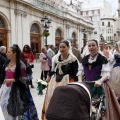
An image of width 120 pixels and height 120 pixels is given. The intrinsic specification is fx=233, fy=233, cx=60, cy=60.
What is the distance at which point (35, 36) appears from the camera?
2344 cm

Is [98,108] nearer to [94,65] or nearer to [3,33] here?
[94,65]

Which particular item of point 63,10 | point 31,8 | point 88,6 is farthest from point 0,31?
point 88,6

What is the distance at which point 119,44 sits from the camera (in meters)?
5.24

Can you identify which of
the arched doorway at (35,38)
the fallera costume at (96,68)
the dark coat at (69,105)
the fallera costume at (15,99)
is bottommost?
the fallera costume at (15,99)

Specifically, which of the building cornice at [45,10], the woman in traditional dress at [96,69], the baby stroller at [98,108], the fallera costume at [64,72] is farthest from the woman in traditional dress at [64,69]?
the building cornice at [45,10]

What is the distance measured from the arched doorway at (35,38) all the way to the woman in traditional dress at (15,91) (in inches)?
737

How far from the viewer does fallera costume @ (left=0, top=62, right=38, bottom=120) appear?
3.89 metres

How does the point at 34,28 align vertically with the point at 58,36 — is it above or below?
above

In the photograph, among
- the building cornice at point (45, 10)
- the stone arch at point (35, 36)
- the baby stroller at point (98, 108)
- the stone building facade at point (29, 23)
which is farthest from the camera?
the stone arch at point (35, 36)

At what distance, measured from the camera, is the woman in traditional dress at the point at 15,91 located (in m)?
3.90

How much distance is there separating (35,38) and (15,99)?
19878 millimetres

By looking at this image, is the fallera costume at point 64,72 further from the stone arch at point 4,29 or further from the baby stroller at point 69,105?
the stone arch at point 4,29

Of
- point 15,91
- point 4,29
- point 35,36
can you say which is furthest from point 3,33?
point 15,91

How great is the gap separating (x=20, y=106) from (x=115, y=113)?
166 cm
